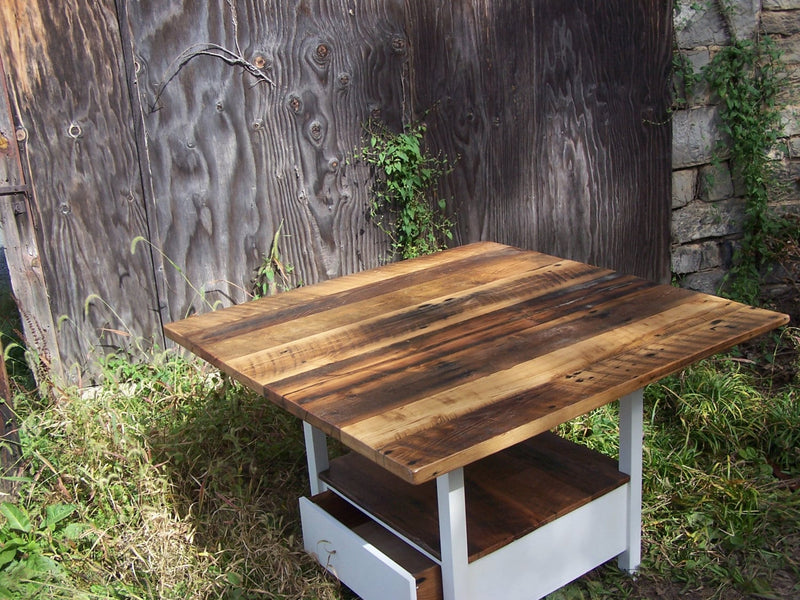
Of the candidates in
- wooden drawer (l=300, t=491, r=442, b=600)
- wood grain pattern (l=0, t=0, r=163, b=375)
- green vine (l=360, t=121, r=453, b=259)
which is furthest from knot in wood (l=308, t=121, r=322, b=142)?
wooden drawer (l=300, t=491, r=442, b=600)

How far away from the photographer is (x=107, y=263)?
3.15 metres

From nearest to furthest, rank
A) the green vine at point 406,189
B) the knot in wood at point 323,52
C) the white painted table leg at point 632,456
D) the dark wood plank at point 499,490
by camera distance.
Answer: the dark wood plank at point 499,490 < the white painted table leg at point 632,456 < the knot in wood at point 323,52 < the green vine at point 406,189

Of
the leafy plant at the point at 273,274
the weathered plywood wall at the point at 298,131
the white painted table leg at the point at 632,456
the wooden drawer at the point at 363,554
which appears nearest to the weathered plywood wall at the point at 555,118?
the weathered plywood wall at the point at 298,131

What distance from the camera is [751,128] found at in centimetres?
365

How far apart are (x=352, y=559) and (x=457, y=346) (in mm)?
633

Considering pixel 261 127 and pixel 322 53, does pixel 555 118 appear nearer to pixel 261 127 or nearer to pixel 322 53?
pixel 322 53

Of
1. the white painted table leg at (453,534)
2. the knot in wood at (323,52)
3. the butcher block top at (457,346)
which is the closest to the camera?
the butcher block top at (457,346)

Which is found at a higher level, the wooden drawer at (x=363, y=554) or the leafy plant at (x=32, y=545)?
the wooden drawer at (x=363, y=554)

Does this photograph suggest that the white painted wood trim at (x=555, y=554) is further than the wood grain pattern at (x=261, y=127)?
No

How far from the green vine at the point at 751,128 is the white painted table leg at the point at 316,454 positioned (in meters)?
2.21

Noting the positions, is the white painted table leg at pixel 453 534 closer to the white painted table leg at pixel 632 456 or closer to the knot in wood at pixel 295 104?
the white painted table leg at pixel 632 456

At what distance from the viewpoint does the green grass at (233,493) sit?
99.0 inches

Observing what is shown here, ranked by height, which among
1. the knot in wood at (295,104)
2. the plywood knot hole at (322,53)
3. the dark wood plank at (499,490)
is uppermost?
the plywood knot hole at (322,53)

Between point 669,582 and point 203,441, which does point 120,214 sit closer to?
point 203,441
